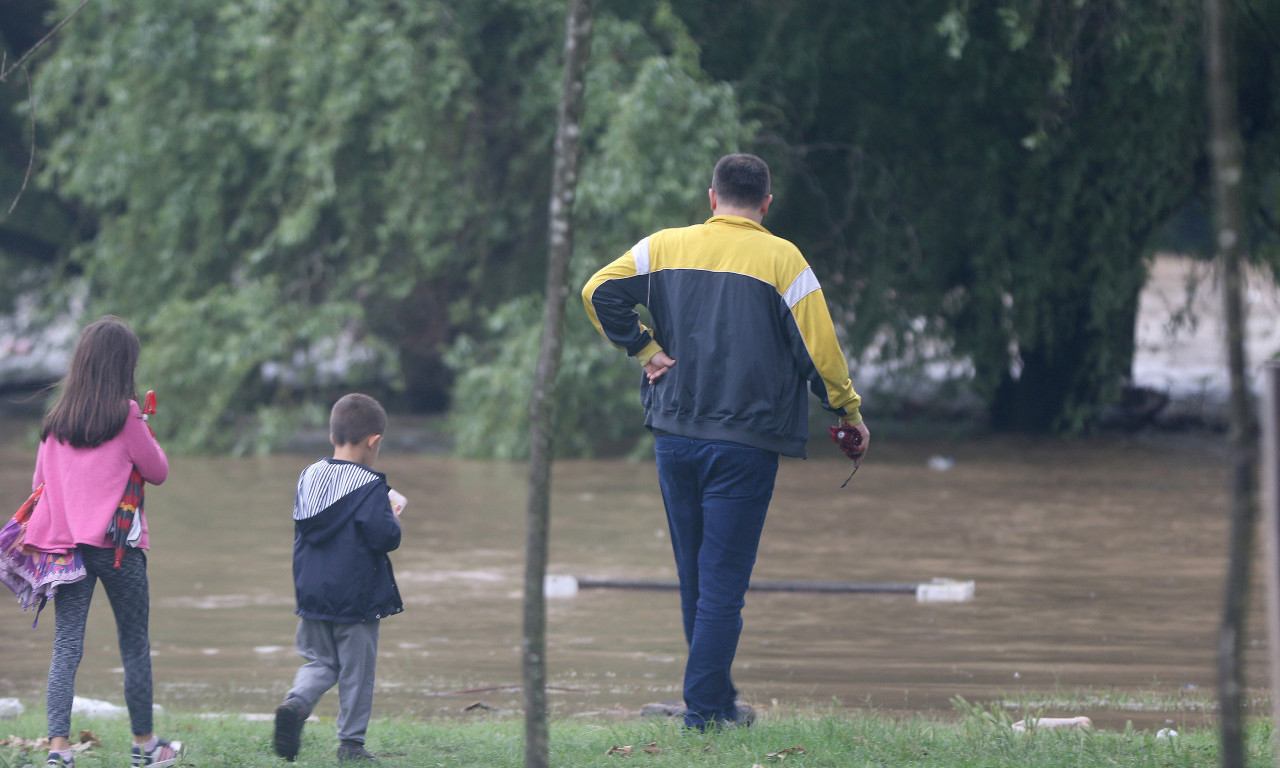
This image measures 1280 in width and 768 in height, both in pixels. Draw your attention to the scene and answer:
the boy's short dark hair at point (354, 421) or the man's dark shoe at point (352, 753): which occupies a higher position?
the boy's short dark hair at point (354, 421)

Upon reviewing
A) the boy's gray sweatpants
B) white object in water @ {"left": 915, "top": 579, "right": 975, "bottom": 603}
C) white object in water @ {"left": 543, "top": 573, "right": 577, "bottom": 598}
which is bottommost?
white object in water @ {"left": 543, "top": 573, "right": 577, "bottom": 598}

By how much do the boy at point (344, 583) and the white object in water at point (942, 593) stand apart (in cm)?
428

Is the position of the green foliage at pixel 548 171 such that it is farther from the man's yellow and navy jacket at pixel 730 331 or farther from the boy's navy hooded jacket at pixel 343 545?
the boy's navy hooded jacket at pixel 343 545

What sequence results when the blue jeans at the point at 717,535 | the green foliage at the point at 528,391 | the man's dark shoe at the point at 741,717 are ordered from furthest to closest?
1. the green foliage at the point at 528,391
2. the man's dark shoe at the point at 741,717
3. the blue jeans at the point at 717,535

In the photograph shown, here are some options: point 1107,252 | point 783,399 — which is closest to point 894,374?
point 1107,252

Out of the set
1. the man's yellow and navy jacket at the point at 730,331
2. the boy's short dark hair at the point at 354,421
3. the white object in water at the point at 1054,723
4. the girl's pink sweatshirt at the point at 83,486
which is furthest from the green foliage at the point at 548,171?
the girl's pink sweatshirt at the point at 83,486

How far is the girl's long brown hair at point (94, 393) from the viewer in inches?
178

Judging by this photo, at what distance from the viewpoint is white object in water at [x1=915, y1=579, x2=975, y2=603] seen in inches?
322

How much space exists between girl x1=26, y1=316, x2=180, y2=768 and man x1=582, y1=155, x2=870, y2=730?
5.09ft

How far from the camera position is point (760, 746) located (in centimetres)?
457

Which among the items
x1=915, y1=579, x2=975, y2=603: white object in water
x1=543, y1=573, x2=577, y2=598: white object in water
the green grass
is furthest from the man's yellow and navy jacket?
x1=543, y1=573, x2=577, y2=598: white object in water

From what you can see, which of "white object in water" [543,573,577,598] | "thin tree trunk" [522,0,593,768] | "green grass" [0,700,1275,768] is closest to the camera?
"thin tree trunk" [522,0,593,768]

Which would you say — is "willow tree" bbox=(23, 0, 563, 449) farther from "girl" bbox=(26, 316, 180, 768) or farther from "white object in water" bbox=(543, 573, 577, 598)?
"girl" bbox=(26, 316, 180, 768)

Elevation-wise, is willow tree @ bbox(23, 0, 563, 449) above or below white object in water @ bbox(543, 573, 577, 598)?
above
